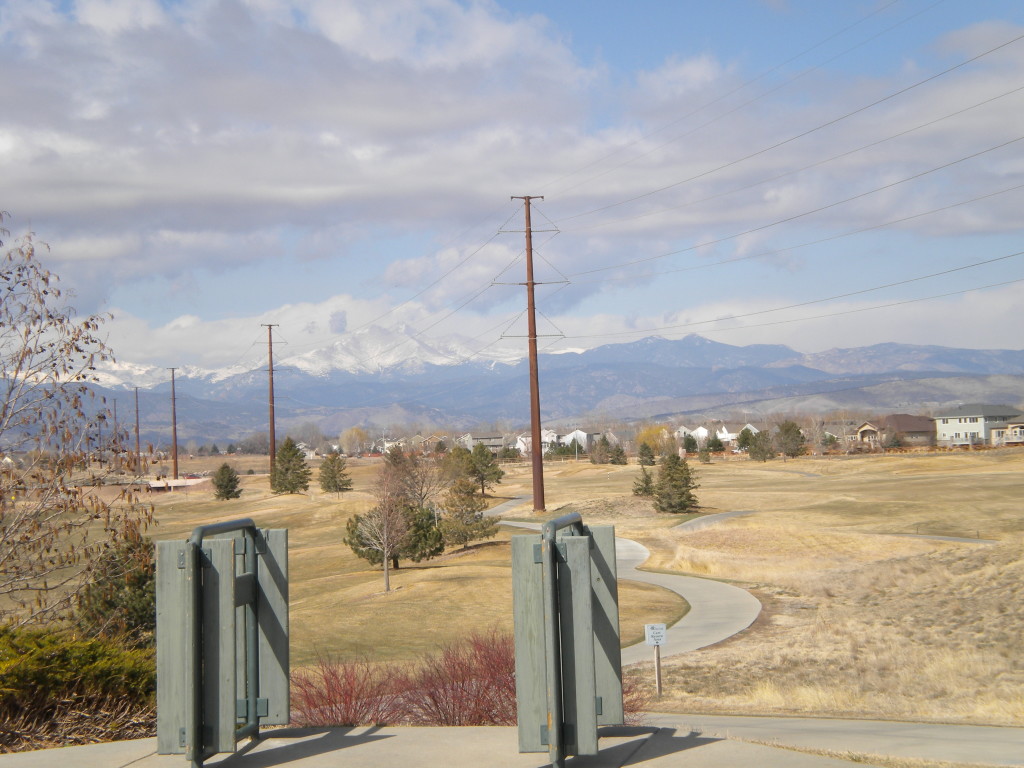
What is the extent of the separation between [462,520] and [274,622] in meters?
44.7

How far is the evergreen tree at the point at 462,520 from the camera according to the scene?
50312 millimetres

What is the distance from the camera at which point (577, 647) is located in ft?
19.8

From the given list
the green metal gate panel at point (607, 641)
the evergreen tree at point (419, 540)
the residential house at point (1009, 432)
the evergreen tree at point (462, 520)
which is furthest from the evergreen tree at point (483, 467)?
the residential house at point (1009, 432)

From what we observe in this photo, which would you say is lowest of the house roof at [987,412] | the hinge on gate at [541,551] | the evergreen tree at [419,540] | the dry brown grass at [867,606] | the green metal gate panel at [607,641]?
the dry brown grass at [867,606]

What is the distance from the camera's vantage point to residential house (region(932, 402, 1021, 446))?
166m

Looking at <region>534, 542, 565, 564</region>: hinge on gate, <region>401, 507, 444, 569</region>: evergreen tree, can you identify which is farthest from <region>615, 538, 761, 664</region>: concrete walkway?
<region>534, 542, 565, 564</region>: hinge on gate

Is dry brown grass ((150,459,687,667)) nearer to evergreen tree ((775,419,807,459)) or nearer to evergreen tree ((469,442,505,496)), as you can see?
evergreen tree ((469,442,505,496))

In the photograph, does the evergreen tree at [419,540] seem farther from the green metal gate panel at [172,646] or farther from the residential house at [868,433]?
the residential house at [868,433]

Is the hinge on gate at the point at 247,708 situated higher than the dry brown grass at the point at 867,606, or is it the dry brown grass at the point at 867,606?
the hinge on gate at the point at 247,708

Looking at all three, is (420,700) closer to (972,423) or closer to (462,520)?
(462,520)

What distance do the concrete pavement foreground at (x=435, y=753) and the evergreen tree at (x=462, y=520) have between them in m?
43.2

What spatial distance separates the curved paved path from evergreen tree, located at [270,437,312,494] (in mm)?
46441

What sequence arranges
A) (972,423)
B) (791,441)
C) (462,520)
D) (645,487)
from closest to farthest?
(462,520) → (645,487) → (791,441) → (972,423)

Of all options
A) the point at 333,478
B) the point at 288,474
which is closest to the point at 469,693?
the point at 288,474
